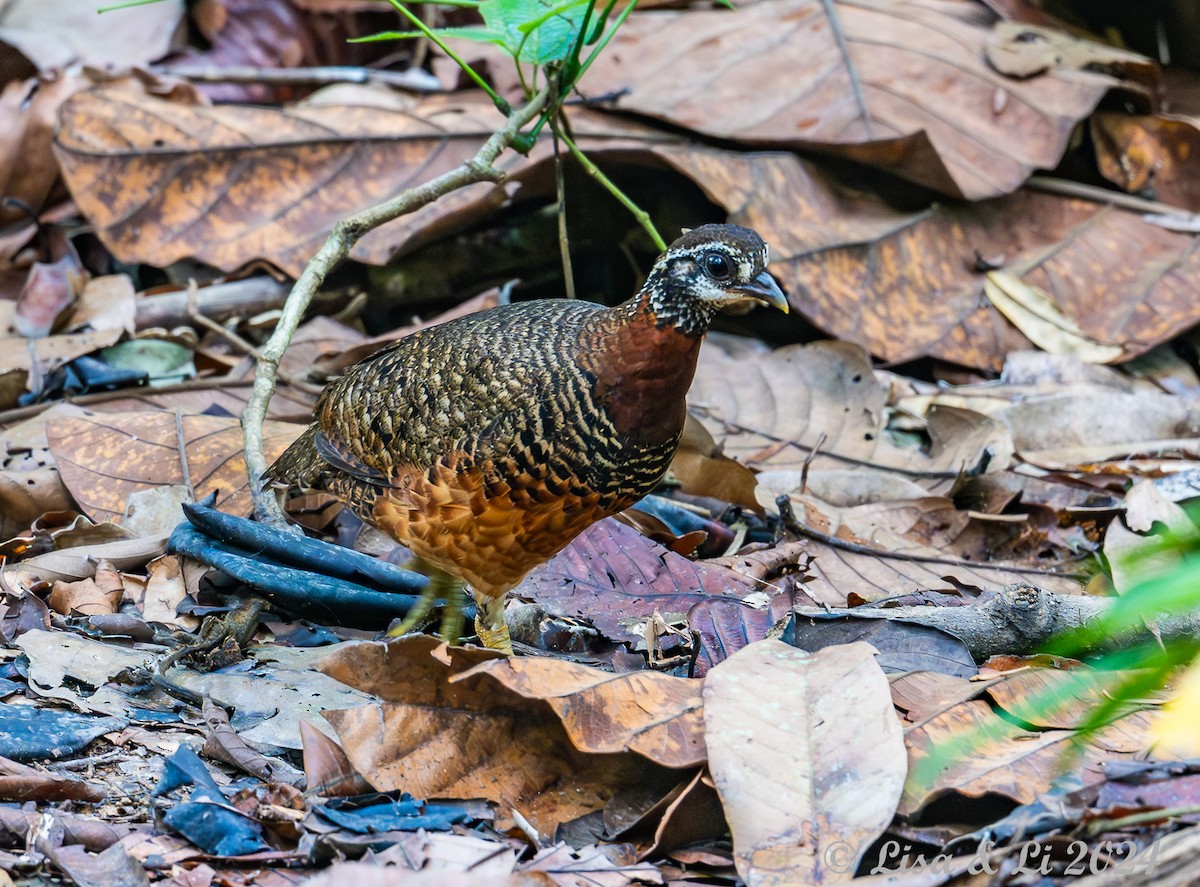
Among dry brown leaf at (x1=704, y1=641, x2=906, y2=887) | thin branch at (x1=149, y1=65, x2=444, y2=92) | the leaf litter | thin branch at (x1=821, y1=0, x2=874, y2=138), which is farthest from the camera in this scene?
thin branch at (x1=149, y1=65, x2=444, y2=92)

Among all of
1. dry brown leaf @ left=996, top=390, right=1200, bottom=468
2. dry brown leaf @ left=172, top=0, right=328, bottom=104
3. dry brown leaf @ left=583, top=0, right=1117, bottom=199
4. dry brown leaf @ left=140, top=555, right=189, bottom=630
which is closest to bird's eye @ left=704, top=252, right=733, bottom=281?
dry brown leaf @ left=140, top=555, right=189, bottom=630

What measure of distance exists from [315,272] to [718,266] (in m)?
1.89

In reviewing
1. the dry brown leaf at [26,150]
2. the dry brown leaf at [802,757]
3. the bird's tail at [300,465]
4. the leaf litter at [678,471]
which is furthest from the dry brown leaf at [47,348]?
the dry brown leaf at [802,757]

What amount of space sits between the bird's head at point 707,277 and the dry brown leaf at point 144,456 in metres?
1.96

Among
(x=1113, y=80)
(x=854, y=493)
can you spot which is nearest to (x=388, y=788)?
(x=854, y=493)

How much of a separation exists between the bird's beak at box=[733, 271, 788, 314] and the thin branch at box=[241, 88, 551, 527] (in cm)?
170

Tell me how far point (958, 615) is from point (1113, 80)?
4863 mm

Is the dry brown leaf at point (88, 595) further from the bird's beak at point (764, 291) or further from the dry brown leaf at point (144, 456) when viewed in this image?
the bird's beak at point (764, 291)

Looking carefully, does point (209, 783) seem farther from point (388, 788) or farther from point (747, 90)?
point (747, 90)

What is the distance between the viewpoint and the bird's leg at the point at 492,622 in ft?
14.2

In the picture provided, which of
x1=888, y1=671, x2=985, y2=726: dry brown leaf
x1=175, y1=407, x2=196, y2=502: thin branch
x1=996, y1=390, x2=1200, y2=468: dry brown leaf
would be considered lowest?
x1=996, y1=390, x2=1200, y2=468: dry brown leaf

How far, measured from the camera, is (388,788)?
3.08 metres

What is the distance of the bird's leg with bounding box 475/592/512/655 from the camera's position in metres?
4.34

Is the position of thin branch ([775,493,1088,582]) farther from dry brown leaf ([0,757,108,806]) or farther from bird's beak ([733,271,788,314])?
dry brown leaf ([0,757,108,806])
